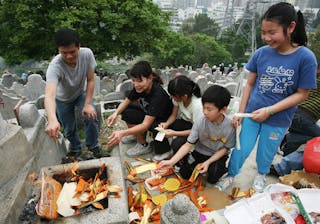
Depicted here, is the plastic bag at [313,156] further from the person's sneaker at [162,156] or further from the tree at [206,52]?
the tree at [206,52]

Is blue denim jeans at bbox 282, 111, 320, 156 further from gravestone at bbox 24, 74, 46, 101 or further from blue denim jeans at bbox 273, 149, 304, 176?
gravestone at bbox 24, 74, 46, 101

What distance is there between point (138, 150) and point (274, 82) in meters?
2.22

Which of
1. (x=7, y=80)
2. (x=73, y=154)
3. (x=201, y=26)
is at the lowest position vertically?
(x=7, y=80)

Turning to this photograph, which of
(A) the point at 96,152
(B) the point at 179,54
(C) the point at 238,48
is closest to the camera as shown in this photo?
(A) the point at 96,152

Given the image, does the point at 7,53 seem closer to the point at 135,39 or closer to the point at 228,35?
the point at 135,39

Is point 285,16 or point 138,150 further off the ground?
point 285,16

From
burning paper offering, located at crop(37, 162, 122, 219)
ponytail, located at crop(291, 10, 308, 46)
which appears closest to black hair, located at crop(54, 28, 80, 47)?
burning paper offering, located at crop(37, 162, 122, 219)

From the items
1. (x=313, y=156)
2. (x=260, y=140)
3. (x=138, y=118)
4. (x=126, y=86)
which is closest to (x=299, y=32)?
(x=260, y=140)

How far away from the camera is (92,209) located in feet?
6.71

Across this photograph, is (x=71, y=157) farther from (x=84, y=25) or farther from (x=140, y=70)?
(x=84, y=25)

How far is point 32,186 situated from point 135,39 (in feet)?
39.0

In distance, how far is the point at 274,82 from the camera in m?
2.49

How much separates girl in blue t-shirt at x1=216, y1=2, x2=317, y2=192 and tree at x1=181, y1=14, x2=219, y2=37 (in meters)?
45.9

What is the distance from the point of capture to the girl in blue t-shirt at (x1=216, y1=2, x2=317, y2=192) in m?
2.20
